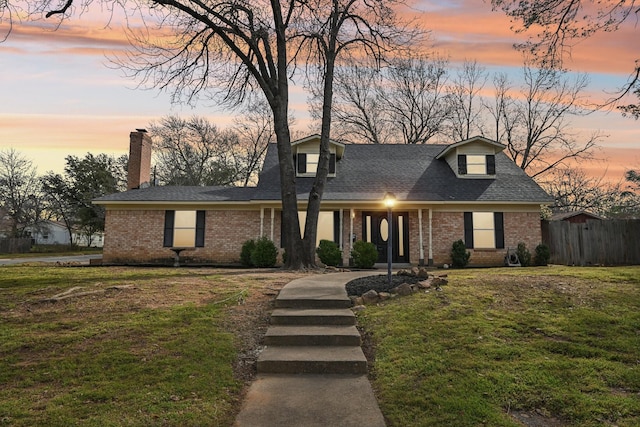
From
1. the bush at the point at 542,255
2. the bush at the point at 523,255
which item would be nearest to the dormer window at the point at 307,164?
the bush at the point at 523,255

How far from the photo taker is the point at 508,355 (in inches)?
183

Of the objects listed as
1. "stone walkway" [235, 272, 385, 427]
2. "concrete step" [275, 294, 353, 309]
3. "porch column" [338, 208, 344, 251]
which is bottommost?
"stone walkway" [235, 272, 385, 427]

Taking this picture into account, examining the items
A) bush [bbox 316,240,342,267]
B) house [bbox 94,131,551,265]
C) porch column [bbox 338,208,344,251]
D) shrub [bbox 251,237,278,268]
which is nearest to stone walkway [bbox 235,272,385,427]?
bush [bbox 316,240,342,267]

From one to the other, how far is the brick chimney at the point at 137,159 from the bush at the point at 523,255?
17402 millimetres

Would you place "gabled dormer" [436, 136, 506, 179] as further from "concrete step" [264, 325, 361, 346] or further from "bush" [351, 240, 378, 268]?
"concrete step" [264, 325, 361, 346]

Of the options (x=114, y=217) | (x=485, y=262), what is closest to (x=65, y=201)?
(x=114, y=217)

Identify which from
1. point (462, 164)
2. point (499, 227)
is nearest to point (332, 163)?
point (462, 164)

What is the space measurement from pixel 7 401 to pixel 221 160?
1260 inches

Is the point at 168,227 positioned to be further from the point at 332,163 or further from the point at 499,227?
the point at 499,227

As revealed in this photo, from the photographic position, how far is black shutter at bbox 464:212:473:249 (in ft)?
52.2

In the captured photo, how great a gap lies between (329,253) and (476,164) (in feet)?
28.0

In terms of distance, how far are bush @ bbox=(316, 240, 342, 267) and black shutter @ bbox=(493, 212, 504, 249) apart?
675 cm

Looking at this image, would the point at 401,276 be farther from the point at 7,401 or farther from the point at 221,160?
the point at 221,160

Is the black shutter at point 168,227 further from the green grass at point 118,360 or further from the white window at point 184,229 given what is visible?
the green grass at point 118,360
